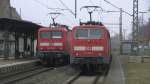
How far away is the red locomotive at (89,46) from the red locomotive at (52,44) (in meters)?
8.09

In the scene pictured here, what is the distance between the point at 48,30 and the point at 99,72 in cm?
781

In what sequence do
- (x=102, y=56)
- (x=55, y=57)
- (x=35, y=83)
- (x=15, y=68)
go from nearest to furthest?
(x=35, y=83) → (x=102, y=56) → (x=15, y=68) → (x=55, y=57)

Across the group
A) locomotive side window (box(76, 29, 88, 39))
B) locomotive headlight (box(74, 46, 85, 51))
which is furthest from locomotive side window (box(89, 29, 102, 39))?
locomotive headlight (box(74, 46, 85, 51))

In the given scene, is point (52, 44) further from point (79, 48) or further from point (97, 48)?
point (97, 48)

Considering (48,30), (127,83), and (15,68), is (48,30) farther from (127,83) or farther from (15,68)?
(127,83)

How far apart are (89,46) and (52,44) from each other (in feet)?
29.0

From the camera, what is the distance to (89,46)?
25281mm

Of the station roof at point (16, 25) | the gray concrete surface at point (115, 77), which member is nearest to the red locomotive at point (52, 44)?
the station roof at point (16, 25)

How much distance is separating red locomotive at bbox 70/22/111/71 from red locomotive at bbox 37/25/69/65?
8094 millimetres

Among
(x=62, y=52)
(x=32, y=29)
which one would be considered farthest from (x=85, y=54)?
(x=32, y=29)

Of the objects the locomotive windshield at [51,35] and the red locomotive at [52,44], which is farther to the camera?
the locomotive windshield at [51,35]

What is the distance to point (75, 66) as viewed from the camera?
26281mm

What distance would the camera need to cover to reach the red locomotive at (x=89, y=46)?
82.6 feet

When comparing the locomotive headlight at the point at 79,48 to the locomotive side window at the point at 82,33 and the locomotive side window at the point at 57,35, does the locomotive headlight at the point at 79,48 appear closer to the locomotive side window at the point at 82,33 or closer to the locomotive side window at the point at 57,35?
the locomotive side window at the point at 82,33
